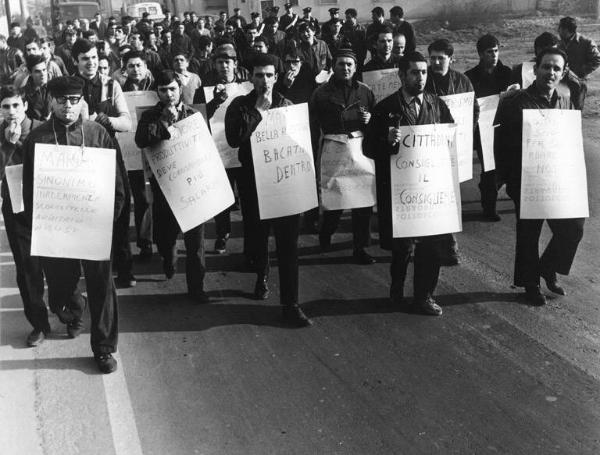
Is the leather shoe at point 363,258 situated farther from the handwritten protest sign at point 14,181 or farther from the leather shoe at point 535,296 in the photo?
the handwritten protest sign at point 14,181

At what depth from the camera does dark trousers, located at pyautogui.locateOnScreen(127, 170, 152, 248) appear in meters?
7.24

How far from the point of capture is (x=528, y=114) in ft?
18.6

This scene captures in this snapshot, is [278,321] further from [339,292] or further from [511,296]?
[511,296]

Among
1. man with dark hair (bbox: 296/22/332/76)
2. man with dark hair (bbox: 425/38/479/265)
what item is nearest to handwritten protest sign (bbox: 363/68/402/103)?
man with dark hair (bbox: 425/38/479/265)

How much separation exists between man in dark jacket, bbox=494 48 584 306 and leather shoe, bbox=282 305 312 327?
5.75ft

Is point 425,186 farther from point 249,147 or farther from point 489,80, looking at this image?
point 489,80

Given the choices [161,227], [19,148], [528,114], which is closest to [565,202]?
[528,114]

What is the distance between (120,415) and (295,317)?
1.67m

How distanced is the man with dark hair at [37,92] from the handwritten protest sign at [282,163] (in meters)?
1.77

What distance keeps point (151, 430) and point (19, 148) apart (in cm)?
225

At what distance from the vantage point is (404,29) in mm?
12359

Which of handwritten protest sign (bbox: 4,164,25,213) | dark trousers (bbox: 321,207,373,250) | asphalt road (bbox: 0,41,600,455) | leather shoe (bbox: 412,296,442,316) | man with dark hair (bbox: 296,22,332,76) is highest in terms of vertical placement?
man with dark hair (bbox: 296,22,332,76)

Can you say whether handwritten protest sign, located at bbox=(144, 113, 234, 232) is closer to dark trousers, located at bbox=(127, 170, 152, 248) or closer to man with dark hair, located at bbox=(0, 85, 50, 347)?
man with dark hair, located at bbox=(0, 85, 50, 347)

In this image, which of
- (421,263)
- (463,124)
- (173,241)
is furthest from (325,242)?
(421,263)
